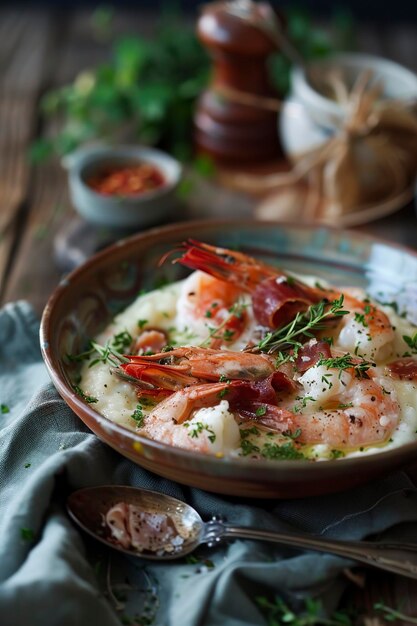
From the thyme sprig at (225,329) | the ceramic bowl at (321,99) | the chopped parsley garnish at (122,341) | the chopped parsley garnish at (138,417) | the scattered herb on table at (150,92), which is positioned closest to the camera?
the chopped parsley garnish at (138,417)

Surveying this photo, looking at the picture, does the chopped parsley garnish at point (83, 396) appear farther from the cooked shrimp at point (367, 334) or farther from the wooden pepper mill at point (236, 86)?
the wooden pepper mill at point (236, 86)

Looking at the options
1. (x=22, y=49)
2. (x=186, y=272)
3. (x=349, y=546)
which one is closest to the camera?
(x=349, y=546)

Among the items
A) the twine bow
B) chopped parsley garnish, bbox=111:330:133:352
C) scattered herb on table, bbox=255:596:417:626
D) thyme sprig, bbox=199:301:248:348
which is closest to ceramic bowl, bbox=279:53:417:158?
the twine bow

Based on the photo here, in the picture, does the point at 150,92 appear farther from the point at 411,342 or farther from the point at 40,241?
the point at 411,342

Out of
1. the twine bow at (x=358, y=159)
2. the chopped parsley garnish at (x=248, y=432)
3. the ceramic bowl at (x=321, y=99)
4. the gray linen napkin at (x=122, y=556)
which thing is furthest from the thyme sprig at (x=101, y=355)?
the ceramic bowl at (x=321, y=99)

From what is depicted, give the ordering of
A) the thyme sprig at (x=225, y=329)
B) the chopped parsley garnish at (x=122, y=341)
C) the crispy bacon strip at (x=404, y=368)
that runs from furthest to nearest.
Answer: the chopped parsley garnish at (x=122, y=341), the thyme sprig at (x=225, y=329), the crispy bacon strip at (x=404, y=368)

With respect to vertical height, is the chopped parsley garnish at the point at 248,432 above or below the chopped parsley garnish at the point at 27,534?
above

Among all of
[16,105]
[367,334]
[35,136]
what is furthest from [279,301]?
[16,105]
